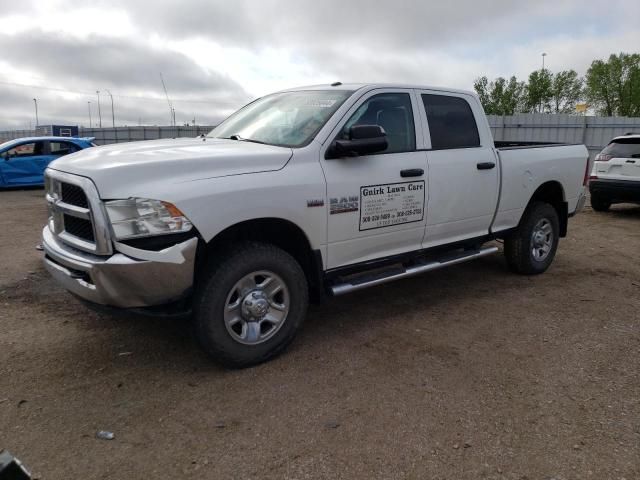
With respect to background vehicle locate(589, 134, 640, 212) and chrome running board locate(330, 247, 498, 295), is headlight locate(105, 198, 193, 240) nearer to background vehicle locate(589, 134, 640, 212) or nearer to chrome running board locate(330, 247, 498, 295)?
chrome running board locate(330, 247, 498, 295)

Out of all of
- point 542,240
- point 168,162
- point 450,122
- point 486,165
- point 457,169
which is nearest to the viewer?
point 168,162

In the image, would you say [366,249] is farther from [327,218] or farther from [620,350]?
[620,350]

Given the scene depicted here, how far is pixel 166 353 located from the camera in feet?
12.5

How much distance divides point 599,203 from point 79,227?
34.8ft

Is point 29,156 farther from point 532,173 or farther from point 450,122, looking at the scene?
point 532,173

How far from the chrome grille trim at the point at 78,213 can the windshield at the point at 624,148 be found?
33.3 ft

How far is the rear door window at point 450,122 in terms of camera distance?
462cm

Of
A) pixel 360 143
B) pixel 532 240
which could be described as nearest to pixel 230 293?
pixel 360 143

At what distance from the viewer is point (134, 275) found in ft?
9.87

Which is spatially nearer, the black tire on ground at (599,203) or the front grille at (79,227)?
the front grille at (79,227)

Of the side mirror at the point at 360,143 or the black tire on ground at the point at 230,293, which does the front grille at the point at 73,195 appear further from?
the side mirror at the point at 360,143

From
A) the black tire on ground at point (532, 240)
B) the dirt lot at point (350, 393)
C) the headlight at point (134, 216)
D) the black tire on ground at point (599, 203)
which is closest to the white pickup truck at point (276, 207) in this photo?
the headlight at point (134, 216)

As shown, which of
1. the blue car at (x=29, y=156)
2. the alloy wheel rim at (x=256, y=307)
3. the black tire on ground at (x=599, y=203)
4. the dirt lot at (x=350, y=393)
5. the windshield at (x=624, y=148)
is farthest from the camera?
the blue car at (x=29, y=156)

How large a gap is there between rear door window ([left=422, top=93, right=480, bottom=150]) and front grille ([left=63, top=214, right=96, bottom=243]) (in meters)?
2.85
